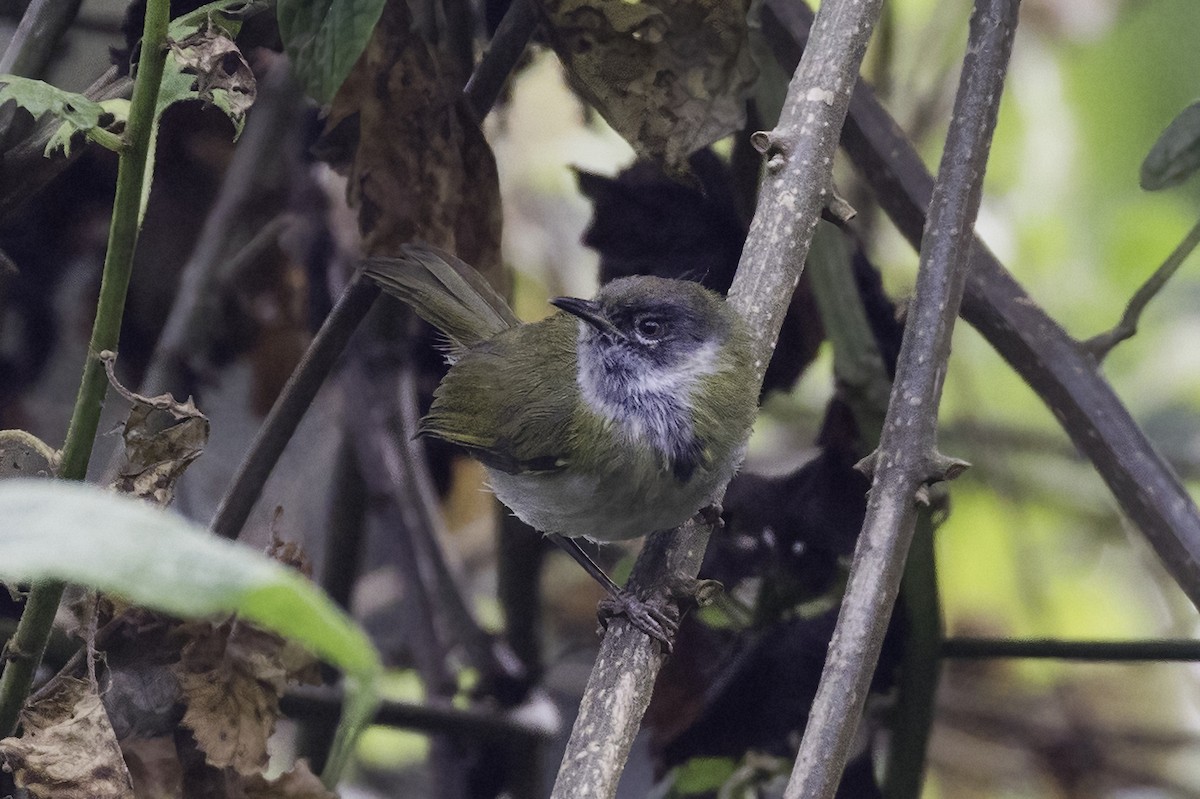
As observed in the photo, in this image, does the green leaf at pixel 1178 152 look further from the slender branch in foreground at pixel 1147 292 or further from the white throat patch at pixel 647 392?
the white throat patch at pixel 647 392

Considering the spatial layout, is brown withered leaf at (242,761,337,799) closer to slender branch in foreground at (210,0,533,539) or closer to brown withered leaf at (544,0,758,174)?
slender branch in foreground at (210,0,533,539)

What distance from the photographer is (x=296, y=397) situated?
226 centimetres

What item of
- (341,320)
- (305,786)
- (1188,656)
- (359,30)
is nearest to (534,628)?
(341,320)

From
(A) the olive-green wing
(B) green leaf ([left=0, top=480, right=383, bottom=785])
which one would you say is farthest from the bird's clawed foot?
(B) green leaf ([left=0, top=480, right=383, bottom=785])

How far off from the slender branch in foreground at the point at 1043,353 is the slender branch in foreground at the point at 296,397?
704 mm

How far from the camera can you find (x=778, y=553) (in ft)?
8.08

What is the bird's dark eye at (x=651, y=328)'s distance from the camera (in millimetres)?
2559

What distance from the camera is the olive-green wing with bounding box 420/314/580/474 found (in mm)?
2502

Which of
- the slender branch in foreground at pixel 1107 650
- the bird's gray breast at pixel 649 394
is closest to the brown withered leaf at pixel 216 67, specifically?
the bird's gray breast at pixel 649 394

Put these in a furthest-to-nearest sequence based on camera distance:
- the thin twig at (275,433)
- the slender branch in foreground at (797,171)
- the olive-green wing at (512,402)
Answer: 1. the olive-green wing at (512,402)
2. the thin twig at (275,433)
3. the slender branch in foreground at (797,171)

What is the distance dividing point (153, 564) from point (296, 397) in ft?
6.02

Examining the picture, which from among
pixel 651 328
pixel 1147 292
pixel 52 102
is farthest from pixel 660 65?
pixel 52 102

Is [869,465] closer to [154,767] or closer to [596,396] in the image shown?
[596,396]

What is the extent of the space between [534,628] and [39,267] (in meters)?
1.54
